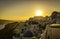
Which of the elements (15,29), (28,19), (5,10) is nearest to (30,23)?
(28,19)

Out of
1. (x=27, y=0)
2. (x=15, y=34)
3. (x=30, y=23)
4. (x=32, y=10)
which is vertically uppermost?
(x=27, y=0)

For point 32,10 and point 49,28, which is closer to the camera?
point 49,28

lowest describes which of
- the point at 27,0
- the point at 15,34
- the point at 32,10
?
the point at 15,34

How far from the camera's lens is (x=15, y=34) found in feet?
11.7

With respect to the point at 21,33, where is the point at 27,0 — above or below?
above

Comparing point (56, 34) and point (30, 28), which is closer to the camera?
point (56, 34)

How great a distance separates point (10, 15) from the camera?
373 centimetres

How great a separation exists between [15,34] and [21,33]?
0.13 m

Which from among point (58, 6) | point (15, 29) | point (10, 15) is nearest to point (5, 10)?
point (10, 15)

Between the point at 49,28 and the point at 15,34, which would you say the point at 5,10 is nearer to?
the point at 15,34

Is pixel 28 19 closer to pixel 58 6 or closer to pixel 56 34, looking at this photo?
pixel 58 6

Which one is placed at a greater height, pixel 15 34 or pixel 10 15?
pixel 10 15

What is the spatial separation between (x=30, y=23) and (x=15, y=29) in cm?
36


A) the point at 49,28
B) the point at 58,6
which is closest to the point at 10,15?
the point at 58,6
